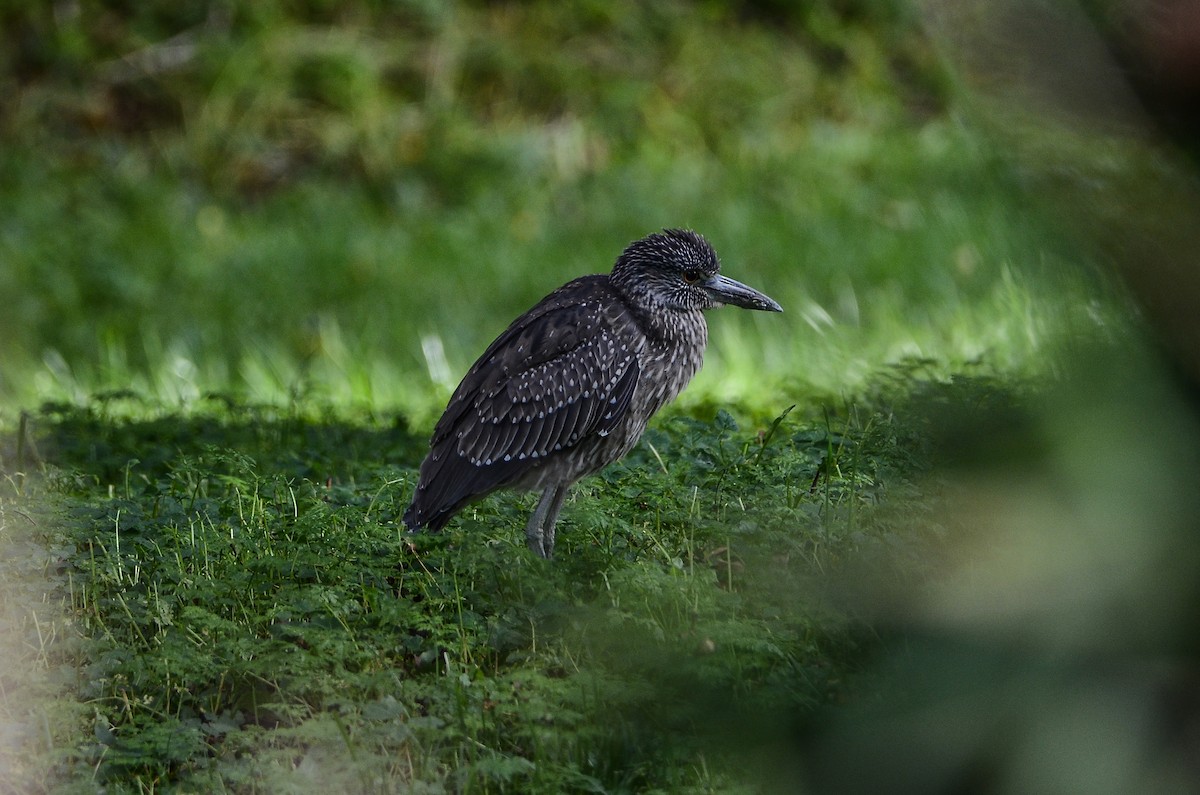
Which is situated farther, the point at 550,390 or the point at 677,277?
the point at 677,277

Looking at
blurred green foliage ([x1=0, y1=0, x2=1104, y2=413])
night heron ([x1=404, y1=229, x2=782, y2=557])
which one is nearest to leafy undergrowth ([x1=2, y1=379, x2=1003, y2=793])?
night heron ([x1=404, y1=229, x2=782, y2=557])

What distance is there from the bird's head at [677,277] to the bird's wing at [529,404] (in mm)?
254

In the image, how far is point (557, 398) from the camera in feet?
17.4

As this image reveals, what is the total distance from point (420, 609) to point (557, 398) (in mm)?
1042

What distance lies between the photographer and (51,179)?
39.6 ft

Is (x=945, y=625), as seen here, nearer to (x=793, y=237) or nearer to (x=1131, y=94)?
(x=1131, y=94)

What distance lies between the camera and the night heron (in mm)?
5227

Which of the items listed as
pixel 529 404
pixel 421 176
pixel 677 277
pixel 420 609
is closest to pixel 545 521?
pixel 529 404

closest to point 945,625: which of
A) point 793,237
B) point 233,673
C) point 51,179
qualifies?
point 233,673

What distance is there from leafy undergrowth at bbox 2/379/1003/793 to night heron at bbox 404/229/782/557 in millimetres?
174

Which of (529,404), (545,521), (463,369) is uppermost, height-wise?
(529,404)

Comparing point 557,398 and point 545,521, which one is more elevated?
point 557,398

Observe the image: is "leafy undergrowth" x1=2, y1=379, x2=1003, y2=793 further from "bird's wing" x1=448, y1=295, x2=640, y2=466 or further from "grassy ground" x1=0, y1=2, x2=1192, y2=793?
"bird's wing" x1=448, y1=295, x2=640, y2=466

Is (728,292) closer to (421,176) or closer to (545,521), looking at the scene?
(545,521)
